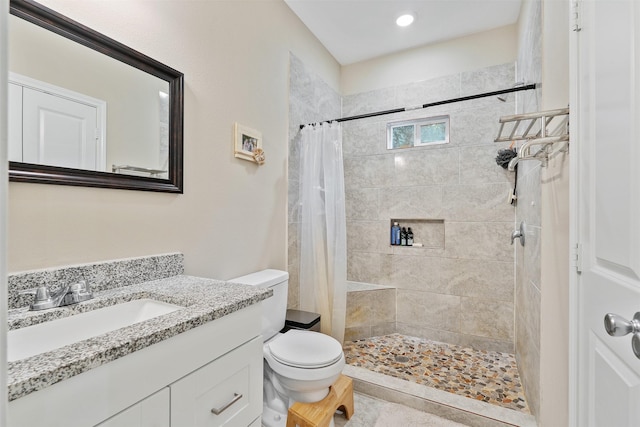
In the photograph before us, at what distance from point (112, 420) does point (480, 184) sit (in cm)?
273

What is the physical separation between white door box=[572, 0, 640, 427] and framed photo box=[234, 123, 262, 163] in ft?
5.20

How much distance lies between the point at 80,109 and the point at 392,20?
2.32 meters

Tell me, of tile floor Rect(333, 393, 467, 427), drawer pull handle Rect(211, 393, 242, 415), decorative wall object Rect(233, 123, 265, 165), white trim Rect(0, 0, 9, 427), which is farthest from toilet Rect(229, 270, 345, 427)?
white trim Rect(0, 0, 9, 427)

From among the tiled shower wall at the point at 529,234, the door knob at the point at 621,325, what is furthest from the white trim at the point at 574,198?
the tiled shower wall at the point at 529,234

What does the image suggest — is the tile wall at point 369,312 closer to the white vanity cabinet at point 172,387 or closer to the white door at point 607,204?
the white vanity cabinet at point 172,387

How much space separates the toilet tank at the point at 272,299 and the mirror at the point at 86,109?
684mm

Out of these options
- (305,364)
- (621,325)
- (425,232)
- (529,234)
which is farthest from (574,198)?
(425,232)

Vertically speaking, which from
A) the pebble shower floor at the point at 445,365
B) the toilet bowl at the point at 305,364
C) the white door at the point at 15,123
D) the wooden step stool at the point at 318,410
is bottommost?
the pebble shower floor at the point at 445,365

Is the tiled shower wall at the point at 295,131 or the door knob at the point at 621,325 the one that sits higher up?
Result: the tiled shower wall at the point at 295,131

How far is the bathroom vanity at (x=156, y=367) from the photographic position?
0.55m

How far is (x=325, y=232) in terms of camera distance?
2.23 metres

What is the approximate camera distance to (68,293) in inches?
36.5

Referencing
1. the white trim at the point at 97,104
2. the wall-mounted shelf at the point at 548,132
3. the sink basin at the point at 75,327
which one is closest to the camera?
the sink basin at the point at 75,327

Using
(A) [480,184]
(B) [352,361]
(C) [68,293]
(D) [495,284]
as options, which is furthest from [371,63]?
(C) [68,293]
